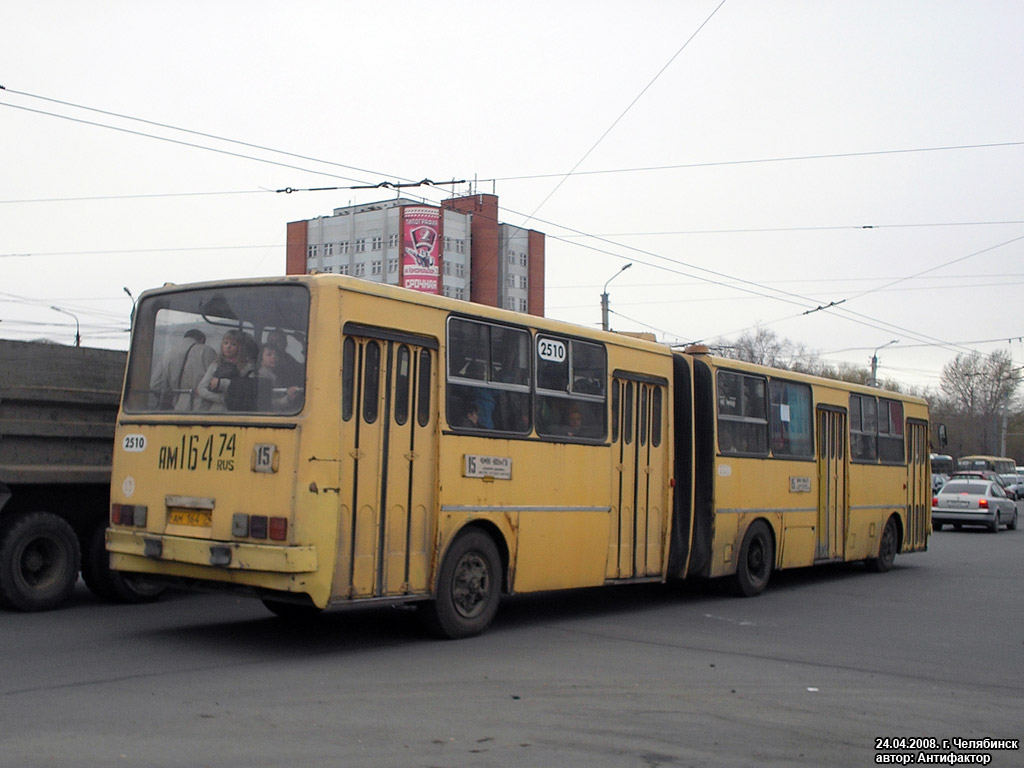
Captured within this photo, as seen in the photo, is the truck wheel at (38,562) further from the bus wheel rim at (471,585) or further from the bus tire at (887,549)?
the bus tire at (887,549)

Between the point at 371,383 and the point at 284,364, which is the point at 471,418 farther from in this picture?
the point at 284,364

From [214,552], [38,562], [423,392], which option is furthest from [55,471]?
[423,392]

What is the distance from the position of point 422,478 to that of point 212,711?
307 cm

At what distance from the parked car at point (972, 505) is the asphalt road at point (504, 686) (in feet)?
70.3

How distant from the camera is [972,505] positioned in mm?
32812

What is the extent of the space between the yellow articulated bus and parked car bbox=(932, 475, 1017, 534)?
22603mm

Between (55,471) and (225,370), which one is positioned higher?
(225,370)

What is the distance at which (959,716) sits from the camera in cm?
753

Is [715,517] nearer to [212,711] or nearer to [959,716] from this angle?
[959,716]

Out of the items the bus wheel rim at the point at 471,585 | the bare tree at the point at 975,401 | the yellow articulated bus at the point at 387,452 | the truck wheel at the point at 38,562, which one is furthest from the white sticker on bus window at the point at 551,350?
the bare tree at the point at 975,401

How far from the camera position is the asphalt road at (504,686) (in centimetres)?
613

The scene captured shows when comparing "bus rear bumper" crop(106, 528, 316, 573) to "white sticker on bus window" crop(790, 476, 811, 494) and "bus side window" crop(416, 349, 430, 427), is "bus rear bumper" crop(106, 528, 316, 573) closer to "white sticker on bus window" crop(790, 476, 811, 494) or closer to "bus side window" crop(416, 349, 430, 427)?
"bus side window" crop(416, 349, 430, 427)

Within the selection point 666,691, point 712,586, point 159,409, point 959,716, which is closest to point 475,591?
point 666,691

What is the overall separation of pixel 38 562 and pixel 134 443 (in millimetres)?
2425
